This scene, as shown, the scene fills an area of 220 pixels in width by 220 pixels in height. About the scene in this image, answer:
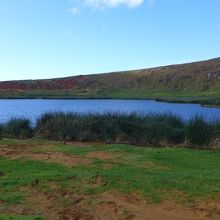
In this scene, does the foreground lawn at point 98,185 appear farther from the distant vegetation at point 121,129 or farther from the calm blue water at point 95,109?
the calm blue water at point 95,109

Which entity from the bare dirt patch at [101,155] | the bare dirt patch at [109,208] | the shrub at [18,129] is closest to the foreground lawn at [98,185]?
the bare dirt patch at [109,208]

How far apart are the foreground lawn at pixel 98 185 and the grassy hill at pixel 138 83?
377 ft

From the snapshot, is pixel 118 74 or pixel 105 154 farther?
pixel 118 74

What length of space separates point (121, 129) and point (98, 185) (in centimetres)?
1165

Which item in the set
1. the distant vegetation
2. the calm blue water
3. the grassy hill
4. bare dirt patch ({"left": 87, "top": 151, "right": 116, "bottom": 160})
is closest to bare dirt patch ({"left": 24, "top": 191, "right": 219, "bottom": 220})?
bare dirt patch ({"left": 87, "top": 151, "right": 116, "bottom": 160})

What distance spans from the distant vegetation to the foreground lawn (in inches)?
185

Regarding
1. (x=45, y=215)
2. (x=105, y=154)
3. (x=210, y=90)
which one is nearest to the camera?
(x=45, y=215)

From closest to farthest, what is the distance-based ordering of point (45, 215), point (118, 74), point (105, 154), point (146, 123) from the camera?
point (45, 215) → point (105, 154) → point (146, 123) → point (118, 74)

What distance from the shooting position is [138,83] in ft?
509

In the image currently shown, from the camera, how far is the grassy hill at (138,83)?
13738 centimetres

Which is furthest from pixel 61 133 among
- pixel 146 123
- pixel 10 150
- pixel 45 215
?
pixel 45 215

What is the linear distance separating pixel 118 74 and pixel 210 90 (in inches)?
1800

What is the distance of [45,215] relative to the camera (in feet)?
30.2

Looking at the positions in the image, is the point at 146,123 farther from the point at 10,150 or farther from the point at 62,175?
the point at 62,175
